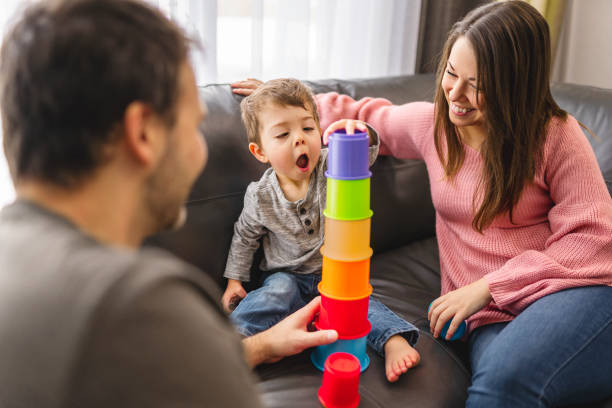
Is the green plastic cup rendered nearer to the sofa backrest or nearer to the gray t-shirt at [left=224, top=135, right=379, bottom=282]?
the gray t-shirt at [left=224, top=135, right=379, bottom=282]

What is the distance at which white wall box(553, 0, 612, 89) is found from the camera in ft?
8.74

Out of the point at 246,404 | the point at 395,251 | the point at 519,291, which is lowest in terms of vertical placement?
the point at 395,251

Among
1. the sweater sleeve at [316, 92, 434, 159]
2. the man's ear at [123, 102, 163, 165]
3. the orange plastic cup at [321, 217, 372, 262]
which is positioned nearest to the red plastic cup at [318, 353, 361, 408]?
the orange plastic cup at [321, 217, 372, 262]

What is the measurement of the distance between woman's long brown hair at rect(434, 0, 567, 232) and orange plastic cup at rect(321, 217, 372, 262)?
386mm

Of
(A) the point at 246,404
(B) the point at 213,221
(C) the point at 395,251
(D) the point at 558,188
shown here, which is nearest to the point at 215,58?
(B) the point at 213,221

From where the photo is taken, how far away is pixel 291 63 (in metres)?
2.04

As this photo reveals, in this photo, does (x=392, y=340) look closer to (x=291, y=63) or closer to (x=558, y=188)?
(x=558, y=188)

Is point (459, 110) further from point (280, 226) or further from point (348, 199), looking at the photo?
point (280, 226)

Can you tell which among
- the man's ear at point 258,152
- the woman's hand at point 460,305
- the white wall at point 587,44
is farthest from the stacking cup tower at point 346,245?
the white wall at point 587,44

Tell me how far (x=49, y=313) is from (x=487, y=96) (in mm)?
1066

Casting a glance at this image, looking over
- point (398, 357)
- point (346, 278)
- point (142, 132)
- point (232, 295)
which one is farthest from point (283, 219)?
point (142, 132)

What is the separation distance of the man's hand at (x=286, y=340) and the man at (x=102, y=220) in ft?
1.74

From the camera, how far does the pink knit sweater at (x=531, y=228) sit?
1.23 meters

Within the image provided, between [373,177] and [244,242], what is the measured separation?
0.53 m
